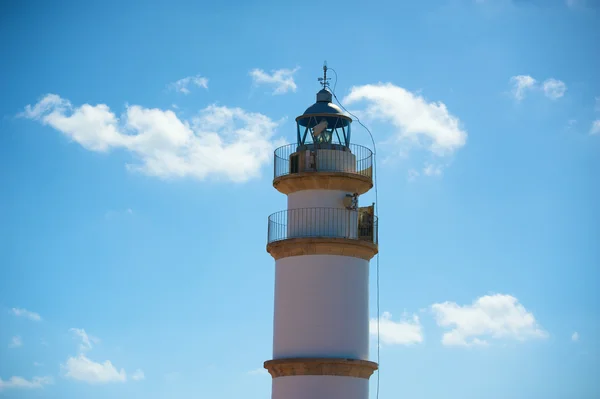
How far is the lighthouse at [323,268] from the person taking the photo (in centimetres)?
3766

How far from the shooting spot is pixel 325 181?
1549 inches

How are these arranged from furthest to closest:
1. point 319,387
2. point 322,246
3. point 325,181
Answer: point 325,181
point 322,246
point 319,387

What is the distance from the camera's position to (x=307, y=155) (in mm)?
39812

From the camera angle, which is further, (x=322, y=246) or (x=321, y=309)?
(x=322, y=246)

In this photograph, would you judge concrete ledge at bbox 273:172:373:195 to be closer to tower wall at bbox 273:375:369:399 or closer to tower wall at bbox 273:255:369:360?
tower wall at bbox 273:255:369:360

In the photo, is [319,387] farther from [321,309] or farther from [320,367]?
[321,309]

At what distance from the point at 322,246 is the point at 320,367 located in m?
4.21

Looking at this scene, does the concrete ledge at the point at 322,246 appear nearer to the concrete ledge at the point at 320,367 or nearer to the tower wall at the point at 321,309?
the tower wall at the point at 321,309

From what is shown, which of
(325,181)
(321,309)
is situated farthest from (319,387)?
(325,181)

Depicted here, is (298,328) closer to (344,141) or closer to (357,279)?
(357,279)

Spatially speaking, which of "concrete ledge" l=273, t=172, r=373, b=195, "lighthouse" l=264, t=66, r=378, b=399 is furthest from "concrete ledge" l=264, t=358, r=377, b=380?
"concrete ledge" l=273, t=172, r=373, b=195

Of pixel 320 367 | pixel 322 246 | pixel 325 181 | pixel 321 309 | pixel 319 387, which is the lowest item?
pixel 319 387

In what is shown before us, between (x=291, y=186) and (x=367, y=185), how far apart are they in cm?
276

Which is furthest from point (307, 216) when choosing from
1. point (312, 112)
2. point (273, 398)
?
point (273, 398)
